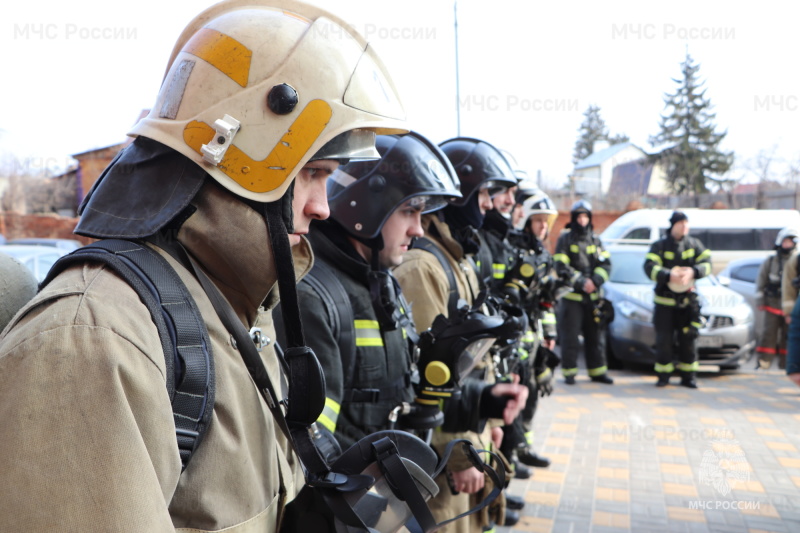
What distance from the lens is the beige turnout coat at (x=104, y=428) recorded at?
850 millimetres

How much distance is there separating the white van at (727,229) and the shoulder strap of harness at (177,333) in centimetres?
1418

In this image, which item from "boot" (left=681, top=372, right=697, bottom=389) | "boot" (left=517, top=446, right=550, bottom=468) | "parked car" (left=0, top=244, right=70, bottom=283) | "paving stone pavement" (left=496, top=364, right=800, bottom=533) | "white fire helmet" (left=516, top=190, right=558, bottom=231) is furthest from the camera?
"boot" (left=681, top=372, right=697, bottom=389)

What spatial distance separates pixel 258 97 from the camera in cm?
146

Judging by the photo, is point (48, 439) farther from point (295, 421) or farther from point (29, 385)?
point (295, 421)

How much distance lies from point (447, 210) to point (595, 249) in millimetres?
5008

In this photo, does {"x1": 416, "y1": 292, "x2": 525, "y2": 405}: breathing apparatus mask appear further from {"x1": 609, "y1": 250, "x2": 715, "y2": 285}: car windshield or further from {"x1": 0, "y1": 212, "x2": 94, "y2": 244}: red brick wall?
{"x1": 0, "y1": 212, "x2": 94, "y2": 244}: red brick wall

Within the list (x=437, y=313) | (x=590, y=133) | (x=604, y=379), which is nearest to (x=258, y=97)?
(x=437, y=313)

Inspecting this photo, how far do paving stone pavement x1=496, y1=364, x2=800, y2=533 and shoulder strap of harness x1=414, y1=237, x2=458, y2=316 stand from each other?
2102mm

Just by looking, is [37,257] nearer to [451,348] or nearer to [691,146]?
[451,348]

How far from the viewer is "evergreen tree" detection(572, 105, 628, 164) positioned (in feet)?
232

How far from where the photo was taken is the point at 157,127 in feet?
4.63

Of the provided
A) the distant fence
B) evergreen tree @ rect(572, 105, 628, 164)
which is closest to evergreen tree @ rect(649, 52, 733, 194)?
the distant fence

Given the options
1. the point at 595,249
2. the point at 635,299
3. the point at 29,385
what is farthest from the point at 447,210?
the point at 635,299

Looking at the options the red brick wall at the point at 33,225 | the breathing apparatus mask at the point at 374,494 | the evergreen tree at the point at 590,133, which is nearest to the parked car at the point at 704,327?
the breathing apparatus mask at the point at 374,494
